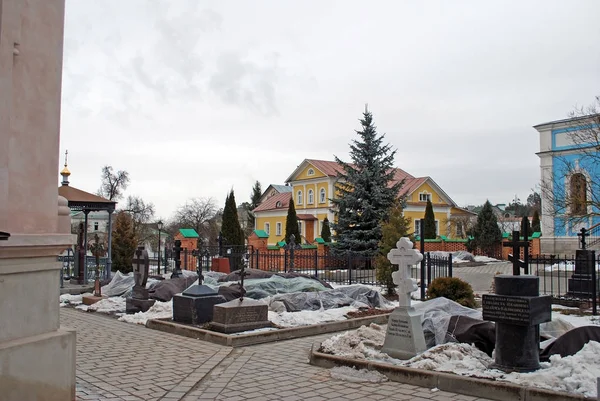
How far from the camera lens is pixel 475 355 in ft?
23.6

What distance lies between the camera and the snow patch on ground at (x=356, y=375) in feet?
22.4

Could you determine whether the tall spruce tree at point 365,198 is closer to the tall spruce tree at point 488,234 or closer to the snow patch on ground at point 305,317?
the tall spruce tree at point 488,234

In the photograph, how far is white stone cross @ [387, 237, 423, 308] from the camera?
7774mm

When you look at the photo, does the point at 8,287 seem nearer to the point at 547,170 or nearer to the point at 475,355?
the point at 475,355

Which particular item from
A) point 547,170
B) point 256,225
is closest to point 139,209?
point 256,225

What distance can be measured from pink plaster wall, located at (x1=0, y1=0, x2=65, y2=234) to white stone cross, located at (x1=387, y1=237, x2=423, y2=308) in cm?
476

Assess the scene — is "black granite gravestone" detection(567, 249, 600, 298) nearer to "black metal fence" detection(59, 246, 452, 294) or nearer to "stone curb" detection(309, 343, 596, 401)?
"black metal fence" detection(59, 246, 452, 294)

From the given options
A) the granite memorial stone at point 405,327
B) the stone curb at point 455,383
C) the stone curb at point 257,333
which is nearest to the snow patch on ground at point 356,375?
the stone curb at point 455,383

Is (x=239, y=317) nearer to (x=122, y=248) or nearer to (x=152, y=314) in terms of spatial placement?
(x=152, y=314)

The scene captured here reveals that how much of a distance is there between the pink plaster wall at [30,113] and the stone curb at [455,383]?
13.9 ft

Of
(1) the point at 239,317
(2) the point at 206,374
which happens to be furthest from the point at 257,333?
(2) the point at 206,374

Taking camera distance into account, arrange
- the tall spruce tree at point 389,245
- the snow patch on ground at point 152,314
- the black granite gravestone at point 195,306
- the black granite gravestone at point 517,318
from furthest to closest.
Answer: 1. the tall spruce tree at point 389,245
2. the snow patch on ground at point 152,314
3. the black granite gravestone at point 195,306
4. the black granite gravestone at point 517,318

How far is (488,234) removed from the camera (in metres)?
40.1

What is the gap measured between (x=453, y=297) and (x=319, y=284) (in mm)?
3912
